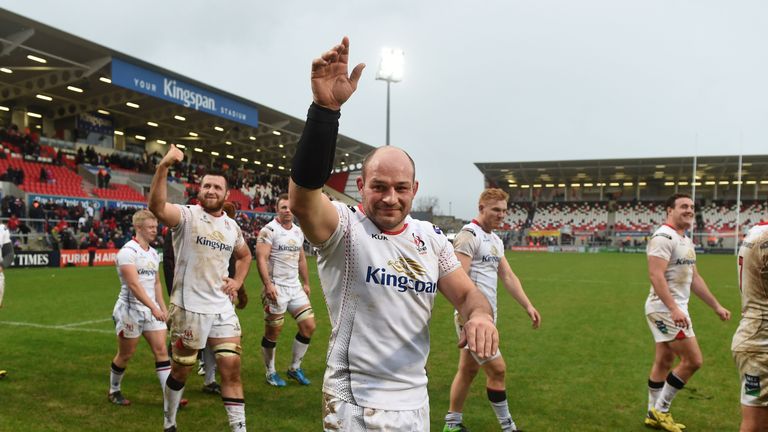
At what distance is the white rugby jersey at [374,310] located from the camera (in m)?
2.45

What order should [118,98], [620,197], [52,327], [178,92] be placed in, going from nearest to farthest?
[52,327]
[178,92]
[118,98]
[620,197]

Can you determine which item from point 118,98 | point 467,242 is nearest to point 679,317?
point 467,242

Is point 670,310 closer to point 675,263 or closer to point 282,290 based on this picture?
point 675,263

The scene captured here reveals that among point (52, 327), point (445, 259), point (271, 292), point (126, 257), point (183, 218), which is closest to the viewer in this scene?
point (445, 259)

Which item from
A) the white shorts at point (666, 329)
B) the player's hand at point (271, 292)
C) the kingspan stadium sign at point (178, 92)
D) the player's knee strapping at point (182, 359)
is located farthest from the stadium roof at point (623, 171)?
the player's knee strapping at point (182, 359)

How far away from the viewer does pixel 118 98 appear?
30969 millimetres

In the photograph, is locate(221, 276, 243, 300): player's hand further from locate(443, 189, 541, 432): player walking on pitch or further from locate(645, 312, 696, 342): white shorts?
locate(645, 312, 696, 342): white shorts

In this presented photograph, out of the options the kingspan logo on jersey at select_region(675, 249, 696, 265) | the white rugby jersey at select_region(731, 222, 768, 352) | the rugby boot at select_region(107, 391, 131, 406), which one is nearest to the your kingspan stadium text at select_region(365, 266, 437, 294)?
the white rugby jersey at select_region(731, 222, 768, 352)

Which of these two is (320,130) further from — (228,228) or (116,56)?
(116,56)

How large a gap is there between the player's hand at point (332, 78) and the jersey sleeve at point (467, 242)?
3596mm

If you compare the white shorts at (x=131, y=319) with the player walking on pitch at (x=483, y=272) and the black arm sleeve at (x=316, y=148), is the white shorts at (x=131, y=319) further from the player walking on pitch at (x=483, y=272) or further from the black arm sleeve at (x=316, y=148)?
the black arm sleeve at (x=316, y=148)

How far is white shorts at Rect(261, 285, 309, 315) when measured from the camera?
704 cm

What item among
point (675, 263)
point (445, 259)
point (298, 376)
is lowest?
point (298, 376)

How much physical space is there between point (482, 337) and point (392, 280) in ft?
1.79
